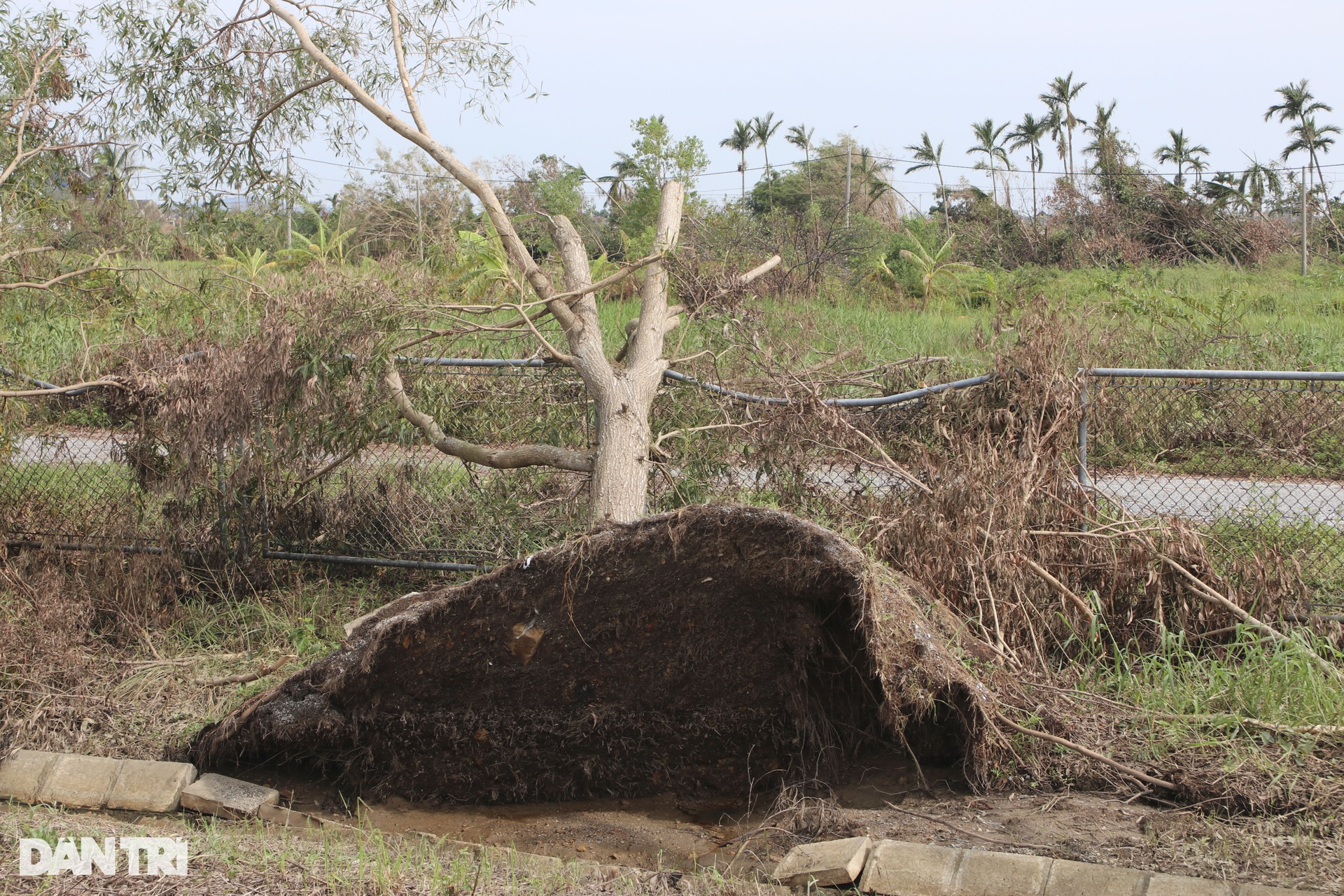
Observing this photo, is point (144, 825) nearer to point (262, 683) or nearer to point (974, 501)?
point (262, 683)

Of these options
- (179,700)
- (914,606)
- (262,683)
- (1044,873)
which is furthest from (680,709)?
(179,700)

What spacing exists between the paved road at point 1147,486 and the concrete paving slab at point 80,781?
233 cm

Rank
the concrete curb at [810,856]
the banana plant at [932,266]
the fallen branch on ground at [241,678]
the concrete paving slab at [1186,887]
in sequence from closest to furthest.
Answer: the concrete paving slab at [1186,887]
the concrete curb at [810,856]
the fallen branch on ground at [241,678]
the banana plant at [932,266]

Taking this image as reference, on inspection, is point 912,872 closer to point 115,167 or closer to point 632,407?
point 632,407

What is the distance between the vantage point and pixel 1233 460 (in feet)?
21.2

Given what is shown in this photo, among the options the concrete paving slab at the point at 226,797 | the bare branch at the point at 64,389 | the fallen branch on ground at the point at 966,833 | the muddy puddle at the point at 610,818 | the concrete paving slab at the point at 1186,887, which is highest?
the bare branch at the point at 64,389

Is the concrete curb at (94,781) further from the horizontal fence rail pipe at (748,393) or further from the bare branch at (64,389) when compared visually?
the horizontal fence rail pipe at (748,393)

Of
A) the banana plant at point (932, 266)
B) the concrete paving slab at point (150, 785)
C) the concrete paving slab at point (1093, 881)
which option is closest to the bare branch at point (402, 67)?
the concrete paving slab at point (150, 785)

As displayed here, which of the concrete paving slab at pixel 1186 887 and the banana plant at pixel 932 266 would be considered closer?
the concrete paving slab at pixel 1186 887

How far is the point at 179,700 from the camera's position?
5246mm

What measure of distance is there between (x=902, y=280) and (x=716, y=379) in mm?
14219

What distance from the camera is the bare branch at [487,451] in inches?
228

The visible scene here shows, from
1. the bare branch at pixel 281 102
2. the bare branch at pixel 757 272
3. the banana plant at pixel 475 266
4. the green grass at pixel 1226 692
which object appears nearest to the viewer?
the green grass at pixel 1226 692

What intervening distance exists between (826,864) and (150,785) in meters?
3.05
